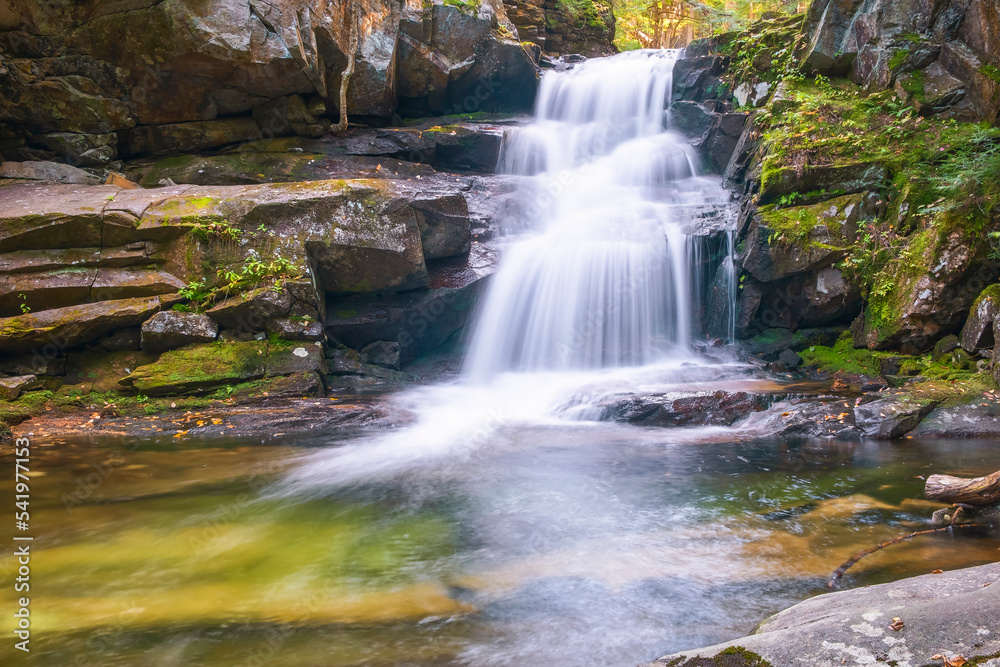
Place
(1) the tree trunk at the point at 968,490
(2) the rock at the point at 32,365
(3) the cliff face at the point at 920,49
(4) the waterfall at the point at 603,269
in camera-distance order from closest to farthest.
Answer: (1) the tree trunk at the point at 968,490 → (2) the rock at the point at 32,365 → (3) the cliff face at the point at 920,49 → (4) the waterfall at the point at 603,269

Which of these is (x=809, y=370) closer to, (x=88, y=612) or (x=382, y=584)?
(x=382, y=584)

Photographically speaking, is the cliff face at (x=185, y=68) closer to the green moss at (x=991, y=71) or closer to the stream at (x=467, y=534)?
the stream at (x=467, y=534)

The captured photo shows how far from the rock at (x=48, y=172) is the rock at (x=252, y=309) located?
4491mm

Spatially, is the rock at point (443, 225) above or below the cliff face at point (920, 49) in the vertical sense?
below

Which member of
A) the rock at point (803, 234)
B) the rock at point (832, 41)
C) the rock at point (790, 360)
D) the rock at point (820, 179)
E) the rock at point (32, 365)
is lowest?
the rock at point (790, 360)

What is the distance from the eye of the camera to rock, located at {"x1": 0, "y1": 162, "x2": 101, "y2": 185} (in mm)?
9211

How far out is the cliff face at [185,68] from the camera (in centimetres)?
948

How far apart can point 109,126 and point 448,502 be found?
10767 mm

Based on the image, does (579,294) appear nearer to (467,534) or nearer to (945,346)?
(945,346)

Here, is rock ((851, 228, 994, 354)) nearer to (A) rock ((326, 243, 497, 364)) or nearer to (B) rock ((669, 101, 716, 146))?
(A) rock ((326, 243, 497, 364))

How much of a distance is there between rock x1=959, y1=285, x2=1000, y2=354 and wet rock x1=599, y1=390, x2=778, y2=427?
2.53 m

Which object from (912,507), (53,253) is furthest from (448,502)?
(53,253)

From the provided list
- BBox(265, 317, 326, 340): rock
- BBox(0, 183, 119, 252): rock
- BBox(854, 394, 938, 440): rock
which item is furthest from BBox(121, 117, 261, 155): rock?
BBox(854, 394, 938, 440): rock

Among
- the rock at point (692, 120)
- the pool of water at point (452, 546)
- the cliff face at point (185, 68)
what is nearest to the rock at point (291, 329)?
the pool of water at point (452, 546)
